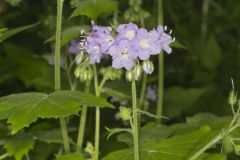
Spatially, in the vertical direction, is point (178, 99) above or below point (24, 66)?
below

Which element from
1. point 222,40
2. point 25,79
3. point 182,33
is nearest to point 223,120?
point 25,79

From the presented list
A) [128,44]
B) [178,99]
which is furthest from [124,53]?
[178,99]

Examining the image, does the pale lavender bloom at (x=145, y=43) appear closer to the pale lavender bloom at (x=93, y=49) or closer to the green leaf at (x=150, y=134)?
the pale lavender bloom at (x=93, y=49)

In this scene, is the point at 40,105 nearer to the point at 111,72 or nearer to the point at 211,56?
the point at 111,72

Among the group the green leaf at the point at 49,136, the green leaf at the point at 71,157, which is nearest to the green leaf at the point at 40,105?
the green leaf at the point at 71,157

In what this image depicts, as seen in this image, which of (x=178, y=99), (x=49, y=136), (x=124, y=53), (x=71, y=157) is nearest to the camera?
(x=124, y=53)

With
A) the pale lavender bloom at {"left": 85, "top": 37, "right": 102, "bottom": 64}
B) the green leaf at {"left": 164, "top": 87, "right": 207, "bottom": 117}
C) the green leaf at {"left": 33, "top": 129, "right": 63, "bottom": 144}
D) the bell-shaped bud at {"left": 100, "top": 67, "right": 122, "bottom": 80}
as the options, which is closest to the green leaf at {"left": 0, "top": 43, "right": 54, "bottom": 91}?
the green leaf at {"left": 164, "top": 87, "right": 207, "bottom": 117}
